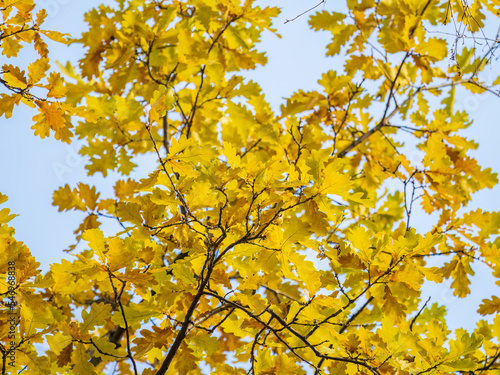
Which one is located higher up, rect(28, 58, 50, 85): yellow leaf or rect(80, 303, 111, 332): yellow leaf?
rect(28, 58, 50, 85): yellow leaf

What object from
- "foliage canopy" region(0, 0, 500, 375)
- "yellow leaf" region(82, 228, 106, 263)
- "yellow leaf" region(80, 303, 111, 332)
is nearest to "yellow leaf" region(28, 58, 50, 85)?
"foliage canopy" region(0, 0, 500, 375)

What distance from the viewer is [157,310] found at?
1948 mm

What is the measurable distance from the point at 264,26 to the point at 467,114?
169 centimetres

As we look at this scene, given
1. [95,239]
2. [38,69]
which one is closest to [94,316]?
[95,239]

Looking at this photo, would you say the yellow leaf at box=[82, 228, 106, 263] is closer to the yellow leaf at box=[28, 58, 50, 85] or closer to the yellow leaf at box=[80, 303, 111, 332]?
the yellow leaf at box=[80, 303, 111, 332]

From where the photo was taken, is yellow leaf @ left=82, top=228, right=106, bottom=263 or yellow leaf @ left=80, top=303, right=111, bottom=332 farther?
yellow leaf @ left=80, top=303, right=111, bottom=332

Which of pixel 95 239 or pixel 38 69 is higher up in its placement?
pixel 38 69

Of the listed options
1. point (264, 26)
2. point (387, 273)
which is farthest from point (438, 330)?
point (264, 26)

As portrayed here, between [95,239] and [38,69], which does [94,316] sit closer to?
[95,239]

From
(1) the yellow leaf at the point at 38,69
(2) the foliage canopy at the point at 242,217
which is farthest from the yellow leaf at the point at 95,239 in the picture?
(1) the yellow leaf at the point at 38,69

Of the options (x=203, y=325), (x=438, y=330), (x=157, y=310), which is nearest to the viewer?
(x=157, y=310)

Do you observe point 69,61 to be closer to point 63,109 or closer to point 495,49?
point 63,109

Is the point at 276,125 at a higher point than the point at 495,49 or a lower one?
higher

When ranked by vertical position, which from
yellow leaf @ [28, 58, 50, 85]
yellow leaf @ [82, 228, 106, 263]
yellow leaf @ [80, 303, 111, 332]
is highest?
yellow leaf @ [28, 58, 50, 85]
